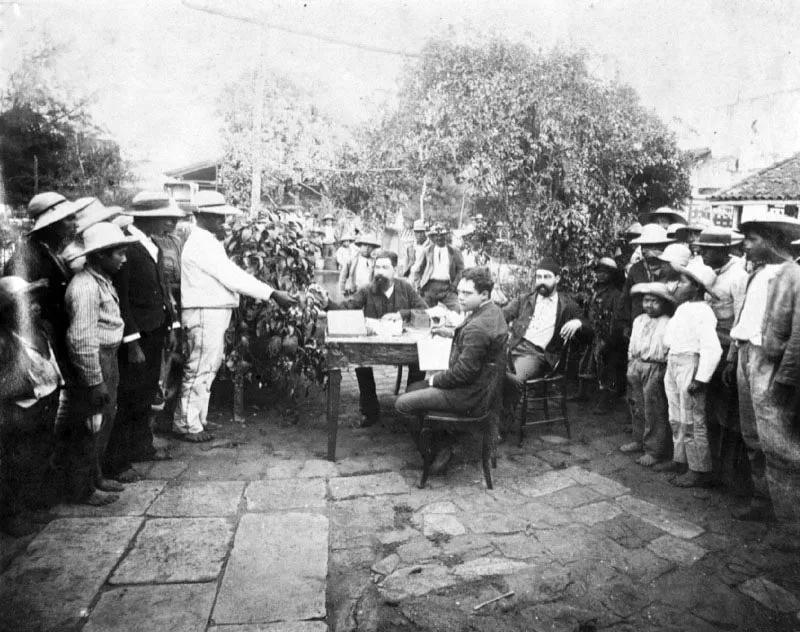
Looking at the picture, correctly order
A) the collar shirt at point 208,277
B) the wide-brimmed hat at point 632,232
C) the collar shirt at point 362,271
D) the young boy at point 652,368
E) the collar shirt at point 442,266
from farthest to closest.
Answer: the collar shirt at point 362,271
the collar shirt at point 442,266
the wide-brimmed hat at point 632,232
the collar shirt at point 208,277
the young boy at point 652,368

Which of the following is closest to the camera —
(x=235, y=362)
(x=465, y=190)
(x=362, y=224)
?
(x=235, y=362)

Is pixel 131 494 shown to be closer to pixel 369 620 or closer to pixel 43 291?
pixel 43 291

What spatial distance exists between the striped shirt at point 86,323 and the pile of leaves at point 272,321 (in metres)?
1.95

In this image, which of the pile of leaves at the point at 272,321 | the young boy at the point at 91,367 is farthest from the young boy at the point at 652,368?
the young boy at the point at 91,367

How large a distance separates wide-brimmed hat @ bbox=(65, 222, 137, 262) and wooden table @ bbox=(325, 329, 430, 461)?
170cm

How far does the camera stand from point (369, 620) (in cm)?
285

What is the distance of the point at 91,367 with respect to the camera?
3.63m

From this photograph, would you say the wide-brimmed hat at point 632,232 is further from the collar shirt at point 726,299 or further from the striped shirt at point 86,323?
the striped shirt at point 86,323

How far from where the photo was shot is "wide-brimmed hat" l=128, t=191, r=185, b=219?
15.7 feet

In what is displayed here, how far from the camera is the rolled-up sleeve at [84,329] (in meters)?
3.56

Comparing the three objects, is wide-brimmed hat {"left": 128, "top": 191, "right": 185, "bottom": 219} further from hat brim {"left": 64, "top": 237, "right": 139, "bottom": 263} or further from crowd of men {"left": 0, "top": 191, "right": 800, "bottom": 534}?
hat brim {"left": 64, "top": 237, "right": 139, "bottom": 263}

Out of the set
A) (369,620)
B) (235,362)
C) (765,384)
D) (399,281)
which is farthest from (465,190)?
(369,620)

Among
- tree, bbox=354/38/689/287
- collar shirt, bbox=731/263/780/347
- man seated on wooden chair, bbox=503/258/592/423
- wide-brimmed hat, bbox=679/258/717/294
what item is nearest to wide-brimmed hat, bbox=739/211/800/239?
collar shirt, bbox=731/263/780/347

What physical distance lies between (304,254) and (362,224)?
38.0 feet
